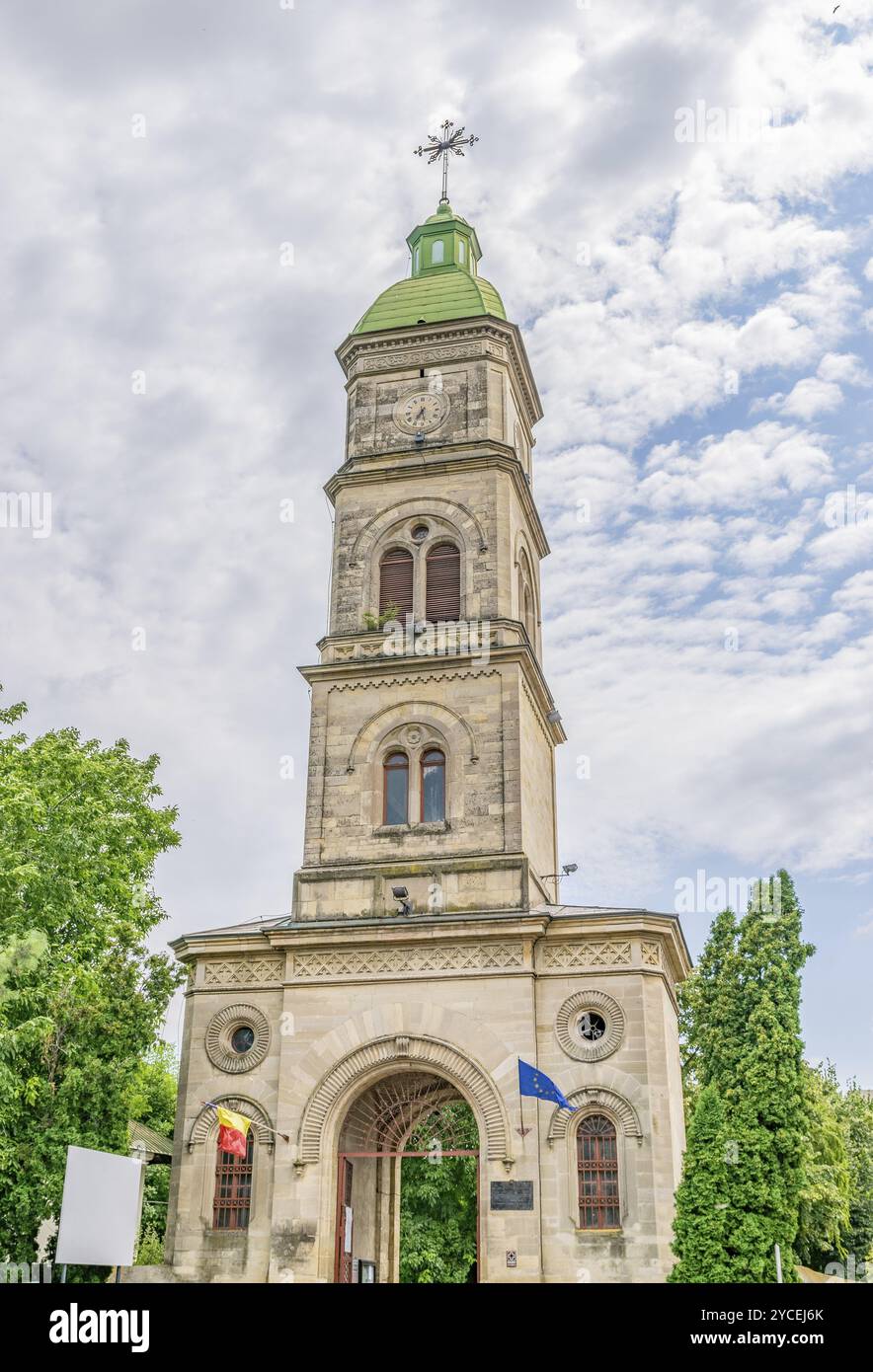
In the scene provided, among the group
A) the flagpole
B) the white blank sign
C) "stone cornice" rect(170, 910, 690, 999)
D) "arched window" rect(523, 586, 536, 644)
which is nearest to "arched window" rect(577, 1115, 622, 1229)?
"stone cornice" rect(170, 910, 690, 999)

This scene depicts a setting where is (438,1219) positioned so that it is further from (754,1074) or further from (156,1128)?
(754,1074)

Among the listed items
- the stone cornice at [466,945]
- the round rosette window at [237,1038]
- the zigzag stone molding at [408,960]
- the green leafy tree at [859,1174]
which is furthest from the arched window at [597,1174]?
the green leafy tree at [859,1174]

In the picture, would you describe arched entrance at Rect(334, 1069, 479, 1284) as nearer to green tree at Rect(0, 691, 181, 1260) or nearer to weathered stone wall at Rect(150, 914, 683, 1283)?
weathered stone wall at Rect(150, 914, 683, 1283)

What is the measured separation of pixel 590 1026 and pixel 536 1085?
2256 millimetres

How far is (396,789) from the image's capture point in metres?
27.8

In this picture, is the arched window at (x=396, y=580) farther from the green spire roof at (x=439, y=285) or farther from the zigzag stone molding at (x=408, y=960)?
the zigzag stone molding at (x=408, y=960)

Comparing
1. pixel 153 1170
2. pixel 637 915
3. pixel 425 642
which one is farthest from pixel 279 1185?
pixel 153 1170

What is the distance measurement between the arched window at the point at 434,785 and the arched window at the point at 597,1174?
722 cm

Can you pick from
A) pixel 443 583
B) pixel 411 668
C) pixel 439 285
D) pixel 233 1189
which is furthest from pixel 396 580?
pixel 233 1189

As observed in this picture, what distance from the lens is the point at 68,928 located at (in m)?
26.2

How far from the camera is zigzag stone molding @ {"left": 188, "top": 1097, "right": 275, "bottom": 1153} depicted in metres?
24.6

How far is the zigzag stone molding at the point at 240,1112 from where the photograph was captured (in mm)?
24609
